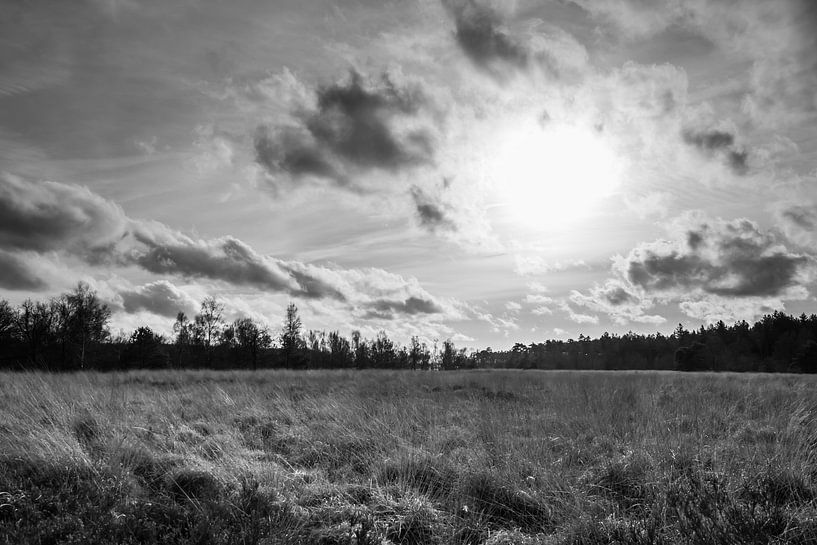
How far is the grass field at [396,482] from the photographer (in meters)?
3.80

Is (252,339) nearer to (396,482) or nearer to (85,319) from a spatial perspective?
(85,319)

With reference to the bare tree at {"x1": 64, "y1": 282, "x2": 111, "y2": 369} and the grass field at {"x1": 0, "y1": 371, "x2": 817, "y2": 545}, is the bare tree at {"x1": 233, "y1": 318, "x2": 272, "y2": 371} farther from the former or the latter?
the grass field at {"x1": 0, "y1": 371, "x2": 817, "y2": 545}

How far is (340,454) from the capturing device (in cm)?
658

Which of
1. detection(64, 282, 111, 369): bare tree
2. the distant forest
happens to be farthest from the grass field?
detection(64, 282, 111, 369): bare tree

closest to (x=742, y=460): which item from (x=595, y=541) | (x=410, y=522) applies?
(x=595, y=541)

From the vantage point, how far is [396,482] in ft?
17.3

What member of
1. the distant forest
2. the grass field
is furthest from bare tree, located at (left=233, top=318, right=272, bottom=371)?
the grass field

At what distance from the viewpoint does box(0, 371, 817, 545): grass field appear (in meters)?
3.80

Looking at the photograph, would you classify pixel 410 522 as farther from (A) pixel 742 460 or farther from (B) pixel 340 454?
(A) pixel 742 460

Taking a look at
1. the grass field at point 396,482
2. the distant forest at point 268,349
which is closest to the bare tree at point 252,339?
the distant forest at point 268,349

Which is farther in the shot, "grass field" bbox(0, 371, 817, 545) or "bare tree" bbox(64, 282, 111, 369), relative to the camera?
"bare tree" bbox(64, 282, 111, 369)

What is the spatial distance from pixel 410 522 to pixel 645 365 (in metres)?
107

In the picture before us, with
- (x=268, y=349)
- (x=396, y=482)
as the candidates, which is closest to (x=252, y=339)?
(x=268, y=349)

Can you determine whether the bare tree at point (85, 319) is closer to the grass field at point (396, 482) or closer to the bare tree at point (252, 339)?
the bare tree at point (252, 339)
